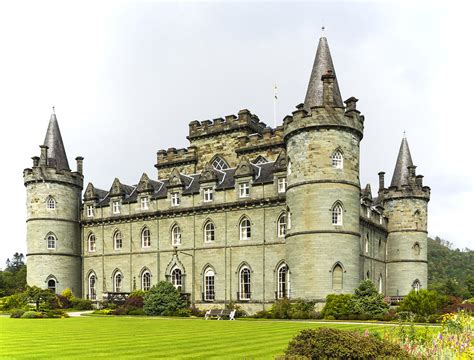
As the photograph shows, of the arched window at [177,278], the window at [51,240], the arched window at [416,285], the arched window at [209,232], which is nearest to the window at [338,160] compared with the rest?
the arched window at [209,232]

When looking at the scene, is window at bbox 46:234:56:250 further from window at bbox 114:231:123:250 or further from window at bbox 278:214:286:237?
window at bbox 278:214:286:237

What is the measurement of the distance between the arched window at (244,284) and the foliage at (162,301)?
17.1 ft

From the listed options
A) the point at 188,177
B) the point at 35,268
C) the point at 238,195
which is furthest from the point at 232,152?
the point at 35,268

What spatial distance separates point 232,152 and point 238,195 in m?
9.54

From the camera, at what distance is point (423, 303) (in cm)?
3031

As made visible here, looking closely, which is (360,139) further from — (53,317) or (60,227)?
(60,227)

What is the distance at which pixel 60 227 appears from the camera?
49625mm

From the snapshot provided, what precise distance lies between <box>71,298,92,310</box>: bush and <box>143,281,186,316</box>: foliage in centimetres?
985

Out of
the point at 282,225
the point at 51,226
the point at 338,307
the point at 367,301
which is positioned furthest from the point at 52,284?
the point at 367,301

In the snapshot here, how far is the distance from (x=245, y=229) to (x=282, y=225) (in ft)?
11.2

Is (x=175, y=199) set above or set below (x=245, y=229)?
above

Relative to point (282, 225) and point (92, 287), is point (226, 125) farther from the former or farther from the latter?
point (92, 287)

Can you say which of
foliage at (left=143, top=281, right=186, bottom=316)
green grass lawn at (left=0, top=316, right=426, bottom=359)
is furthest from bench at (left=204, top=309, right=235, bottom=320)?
green grass lawn at (left=0, top=316, right=426, bottom=359)

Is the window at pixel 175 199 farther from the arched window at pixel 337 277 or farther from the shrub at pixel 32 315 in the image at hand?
the arched window at pixel 337 277
